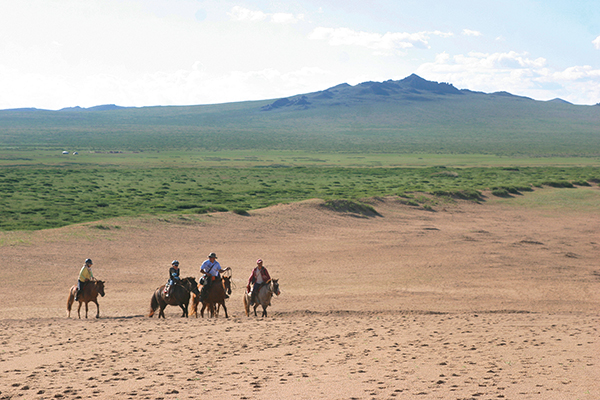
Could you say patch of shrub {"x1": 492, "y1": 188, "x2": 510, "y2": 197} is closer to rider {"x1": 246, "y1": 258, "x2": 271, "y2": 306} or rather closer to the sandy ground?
the sandy ground

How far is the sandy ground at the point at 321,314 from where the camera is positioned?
9.56 meters

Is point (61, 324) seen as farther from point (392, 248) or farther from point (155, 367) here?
point (392, 248)

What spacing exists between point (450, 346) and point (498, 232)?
20.0 meters

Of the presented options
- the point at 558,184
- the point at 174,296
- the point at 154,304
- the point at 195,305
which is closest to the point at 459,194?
the point at 558,184

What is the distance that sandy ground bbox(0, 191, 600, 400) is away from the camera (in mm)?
9562

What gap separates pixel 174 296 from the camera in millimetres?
15469

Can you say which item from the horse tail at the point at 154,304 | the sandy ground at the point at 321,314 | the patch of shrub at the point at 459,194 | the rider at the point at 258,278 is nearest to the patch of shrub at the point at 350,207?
the sandy ground at the point at 321,314

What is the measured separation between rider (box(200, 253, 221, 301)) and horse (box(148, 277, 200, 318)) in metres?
0.30

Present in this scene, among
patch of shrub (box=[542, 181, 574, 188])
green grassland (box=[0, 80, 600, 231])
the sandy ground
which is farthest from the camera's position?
patch of shrub (box=[542, 181, 574, 188])

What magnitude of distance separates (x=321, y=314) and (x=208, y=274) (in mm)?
3458

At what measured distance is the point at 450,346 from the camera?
1195 centimetres

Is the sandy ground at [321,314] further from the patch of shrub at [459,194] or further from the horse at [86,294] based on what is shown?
the patch of shrub at [459,194]

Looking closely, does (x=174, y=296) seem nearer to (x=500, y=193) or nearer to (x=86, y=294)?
(x=86, y=294)

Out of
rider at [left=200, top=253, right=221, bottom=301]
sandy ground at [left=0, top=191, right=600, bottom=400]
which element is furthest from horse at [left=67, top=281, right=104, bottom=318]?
rider at [left=200, top=253, right=221, bottom=301]
